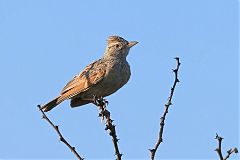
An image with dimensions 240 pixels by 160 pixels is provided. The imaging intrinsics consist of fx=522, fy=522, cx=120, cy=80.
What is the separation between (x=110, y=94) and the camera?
967cm

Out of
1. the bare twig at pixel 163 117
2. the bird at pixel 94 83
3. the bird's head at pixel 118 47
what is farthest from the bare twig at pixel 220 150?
the bird's head at pixel 118 47

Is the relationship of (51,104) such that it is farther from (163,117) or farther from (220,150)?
(220,150)

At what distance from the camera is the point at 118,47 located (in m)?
10.4

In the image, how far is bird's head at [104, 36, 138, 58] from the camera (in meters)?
10.3

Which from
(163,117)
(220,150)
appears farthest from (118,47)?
(220,150)

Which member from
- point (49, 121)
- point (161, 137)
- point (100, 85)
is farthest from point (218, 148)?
point (100, 85)

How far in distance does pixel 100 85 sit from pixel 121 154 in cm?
495

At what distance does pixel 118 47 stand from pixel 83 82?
133 cm

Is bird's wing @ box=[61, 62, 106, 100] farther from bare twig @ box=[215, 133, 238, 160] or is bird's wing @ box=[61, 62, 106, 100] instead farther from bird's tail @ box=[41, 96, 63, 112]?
bare twig @ box=[215, 133, 238, 160]

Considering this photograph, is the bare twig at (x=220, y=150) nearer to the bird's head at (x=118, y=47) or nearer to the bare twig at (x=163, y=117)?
the bare twig at (x=163, y=117)

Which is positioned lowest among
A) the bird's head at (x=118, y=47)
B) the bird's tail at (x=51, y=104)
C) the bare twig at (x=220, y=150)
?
the bare twig at (x=220, y=150)

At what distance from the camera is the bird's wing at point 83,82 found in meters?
9.31

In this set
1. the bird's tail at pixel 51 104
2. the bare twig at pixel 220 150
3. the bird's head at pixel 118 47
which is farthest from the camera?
the bird's head at pixel 118 47

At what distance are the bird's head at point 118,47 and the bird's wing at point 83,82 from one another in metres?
0.82
